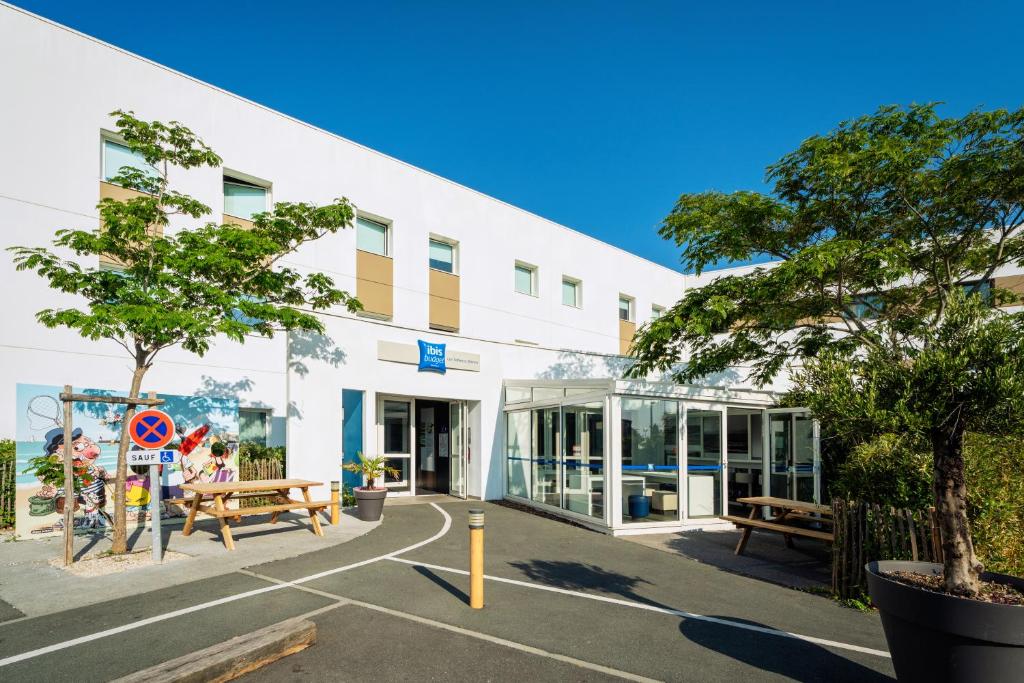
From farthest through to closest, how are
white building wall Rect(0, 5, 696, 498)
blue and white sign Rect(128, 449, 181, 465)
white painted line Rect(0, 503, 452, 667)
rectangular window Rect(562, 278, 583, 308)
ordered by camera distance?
1. rectangular window Rect(562, 278, 583, 308)
2. white building wall Rect(0, 5, 696, 498)
3. blue and white sign Rect(128, 449, 181, 465)
4. white painted line Rect(0, 503, 452, 667)

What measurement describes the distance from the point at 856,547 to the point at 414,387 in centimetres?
975

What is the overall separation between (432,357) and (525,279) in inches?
307

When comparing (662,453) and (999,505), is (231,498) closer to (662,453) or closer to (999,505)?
(662,453)

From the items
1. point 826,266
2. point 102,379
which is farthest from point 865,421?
point 102,379

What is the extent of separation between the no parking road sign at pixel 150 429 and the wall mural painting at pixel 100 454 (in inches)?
89.4

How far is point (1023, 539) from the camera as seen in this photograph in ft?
21.7

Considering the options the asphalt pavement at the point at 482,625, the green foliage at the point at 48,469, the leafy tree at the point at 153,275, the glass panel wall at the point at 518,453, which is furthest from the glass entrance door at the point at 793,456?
the green foliage at the point at 48,469

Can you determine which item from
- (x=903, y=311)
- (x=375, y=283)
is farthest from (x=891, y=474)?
(x=375, y=283)

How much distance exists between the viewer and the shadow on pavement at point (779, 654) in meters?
4.79

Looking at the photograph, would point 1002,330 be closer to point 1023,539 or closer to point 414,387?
point 1023,539

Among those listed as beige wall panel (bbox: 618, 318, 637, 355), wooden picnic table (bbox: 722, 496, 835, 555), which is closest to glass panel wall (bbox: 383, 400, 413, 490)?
wooden picnic table (bbox: 722, 496, 835, 555)

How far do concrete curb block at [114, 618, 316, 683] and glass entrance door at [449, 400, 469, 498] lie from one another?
34.5 ft

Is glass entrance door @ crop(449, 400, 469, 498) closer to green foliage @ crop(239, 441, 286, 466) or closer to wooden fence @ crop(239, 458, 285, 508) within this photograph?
green foliage @ crop(239, 441, 286, 466)

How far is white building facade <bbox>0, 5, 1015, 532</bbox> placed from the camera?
11.7m
